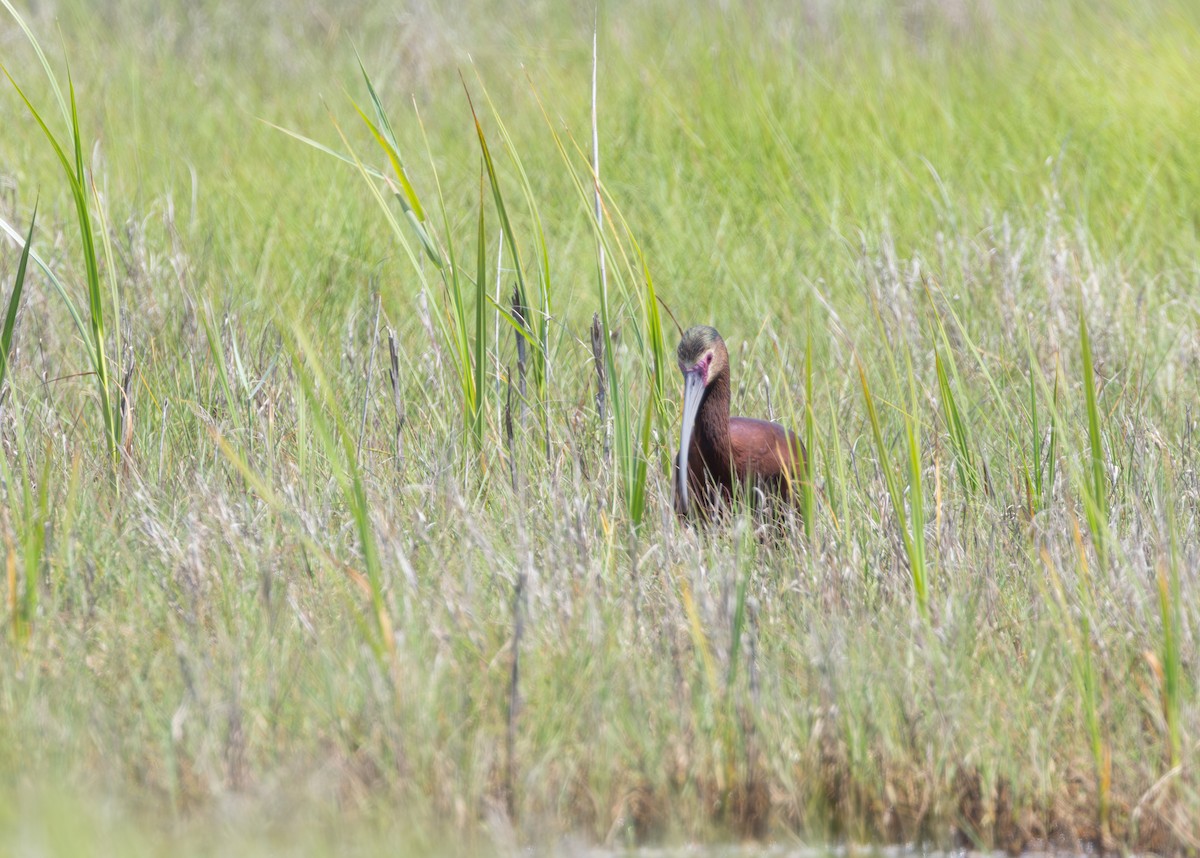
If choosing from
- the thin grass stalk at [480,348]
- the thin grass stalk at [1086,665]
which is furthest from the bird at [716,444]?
the thin grass stalk at [1086,665]

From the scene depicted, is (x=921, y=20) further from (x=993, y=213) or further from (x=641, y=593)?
(x=641, y=593)

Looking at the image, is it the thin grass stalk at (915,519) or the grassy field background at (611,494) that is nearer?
the grassy field background at (611,494)

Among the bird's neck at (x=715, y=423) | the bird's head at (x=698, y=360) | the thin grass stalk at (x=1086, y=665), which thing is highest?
the bird's head at (x=698, y=360)

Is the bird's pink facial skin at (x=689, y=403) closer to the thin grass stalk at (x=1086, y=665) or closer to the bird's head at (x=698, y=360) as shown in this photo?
the bird's head at (x=698, y=360)

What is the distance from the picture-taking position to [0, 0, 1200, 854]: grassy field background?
230 cm

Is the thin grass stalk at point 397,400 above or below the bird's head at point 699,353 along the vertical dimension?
below

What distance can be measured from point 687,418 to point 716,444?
0.83 feet

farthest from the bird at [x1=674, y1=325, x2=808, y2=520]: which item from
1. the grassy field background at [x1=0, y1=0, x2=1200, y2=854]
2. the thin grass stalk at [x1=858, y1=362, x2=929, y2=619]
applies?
the thin grass stalk at [x1=858, y1=362, x2=929, y2=619]

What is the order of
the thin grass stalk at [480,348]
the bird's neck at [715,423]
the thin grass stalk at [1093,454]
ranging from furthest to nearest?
the bird's neck at [715,423] → the thin grass stalk at [480,348] → the thin grass stalk at [1093,454]

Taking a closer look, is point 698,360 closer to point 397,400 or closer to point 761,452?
point 761,452

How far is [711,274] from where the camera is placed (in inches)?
187

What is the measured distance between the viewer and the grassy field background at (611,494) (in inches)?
90.5

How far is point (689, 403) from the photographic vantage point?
10.7ft

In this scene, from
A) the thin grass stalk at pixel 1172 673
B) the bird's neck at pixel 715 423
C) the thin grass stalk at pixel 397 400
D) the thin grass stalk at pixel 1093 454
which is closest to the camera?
the thin grass stalk at pixel 1172 673
